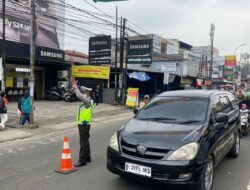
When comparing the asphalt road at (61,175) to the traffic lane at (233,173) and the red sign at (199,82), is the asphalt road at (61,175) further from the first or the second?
the red sign at (199,82)

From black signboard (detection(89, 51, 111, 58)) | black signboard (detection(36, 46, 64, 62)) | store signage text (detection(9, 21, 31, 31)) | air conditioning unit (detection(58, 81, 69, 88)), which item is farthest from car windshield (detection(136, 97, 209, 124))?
store signage text (detection(9, 21, 31, 31))

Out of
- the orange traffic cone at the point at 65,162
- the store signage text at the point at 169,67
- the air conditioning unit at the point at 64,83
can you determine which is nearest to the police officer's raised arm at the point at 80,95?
the orange traffic cone at the point at 65,162

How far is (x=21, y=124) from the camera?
11266 millimetres

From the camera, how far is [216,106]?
5484mm

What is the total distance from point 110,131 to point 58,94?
13466 mm

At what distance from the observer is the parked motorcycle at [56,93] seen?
22922 mm

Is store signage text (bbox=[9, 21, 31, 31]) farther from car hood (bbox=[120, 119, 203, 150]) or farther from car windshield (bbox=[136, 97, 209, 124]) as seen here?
car hood (bbox=[120, 119, 203, 150])

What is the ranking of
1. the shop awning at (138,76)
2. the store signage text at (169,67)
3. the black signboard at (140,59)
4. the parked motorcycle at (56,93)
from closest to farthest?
the black signboard at (140,59)
the parked motorcycle at (56,93)
the store signage text at (169,67)
the shop awning at (138,76)

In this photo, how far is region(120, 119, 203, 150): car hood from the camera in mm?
3980

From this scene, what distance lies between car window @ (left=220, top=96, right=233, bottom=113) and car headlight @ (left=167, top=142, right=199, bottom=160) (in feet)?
8.09

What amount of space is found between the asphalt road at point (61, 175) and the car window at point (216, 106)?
1.28 metres

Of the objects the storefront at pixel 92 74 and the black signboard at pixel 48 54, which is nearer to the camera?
the black signboard at pixel 48 54

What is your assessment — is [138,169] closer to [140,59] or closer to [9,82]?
[9,82]

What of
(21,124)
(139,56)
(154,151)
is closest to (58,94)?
(139,56)
